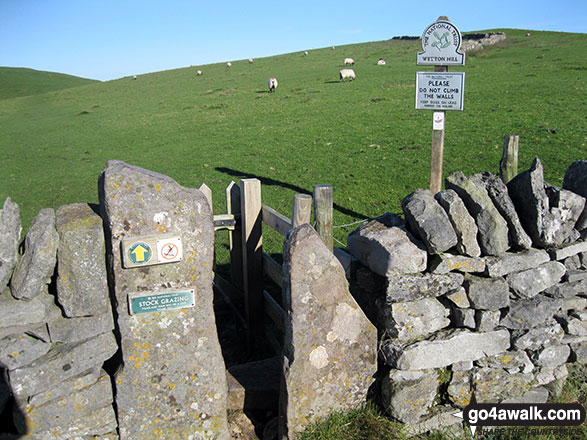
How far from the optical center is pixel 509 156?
874 cm

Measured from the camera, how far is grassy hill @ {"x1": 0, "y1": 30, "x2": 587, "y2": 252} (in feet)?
40.2

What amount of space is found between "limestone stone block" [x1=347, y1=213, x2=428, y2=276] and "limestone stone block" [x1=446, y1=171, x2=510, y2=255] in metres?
0.53

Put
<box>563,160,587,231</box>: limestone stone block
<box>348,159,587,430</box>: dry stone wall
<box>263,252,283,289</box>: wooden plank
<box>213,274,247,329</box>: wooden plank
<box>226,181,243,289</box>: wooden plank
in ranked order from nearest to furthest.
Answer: <box>348,159,587,430</box>: dry stone wall
<box>563,160,587,231</box>: limestone stone block
<box>263,252,283,289</box>: wooden plank
<box>226,181,243,289</box>: wooden plank
<box>213,274,247,329</box>: wooden plank

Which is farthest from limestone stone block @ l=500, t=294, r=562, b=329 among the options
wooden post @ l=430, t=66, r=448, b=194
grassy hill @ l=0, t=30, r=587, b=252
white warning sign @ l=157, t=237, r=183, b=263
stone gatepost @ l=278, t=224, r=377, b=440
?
grassy hill @ l=0, t=30, r=587, b=252

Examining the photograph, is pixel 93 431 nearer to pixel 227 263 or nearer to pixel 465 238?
pixel 465 238

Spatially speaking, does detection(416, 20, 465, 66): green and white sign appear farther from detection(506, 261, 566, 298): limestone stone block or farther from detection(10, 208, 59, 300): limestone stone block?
detection(10, 208, 59, 300): limestone stone block

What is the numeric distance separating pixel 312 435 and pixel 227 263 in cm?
427

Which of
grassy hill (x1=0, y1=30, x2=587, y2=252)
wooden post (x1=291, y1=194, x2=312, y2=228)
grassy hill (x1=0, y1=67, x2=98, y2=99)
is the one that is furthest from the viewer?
grassy hill (x1=0, y1=67, x2=98, y2=99)

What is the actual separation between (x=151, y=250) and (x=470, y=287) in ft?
8.75

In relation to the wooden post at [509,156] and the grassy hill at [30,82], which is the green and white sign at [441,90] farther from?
the grassy hill at [30,82]

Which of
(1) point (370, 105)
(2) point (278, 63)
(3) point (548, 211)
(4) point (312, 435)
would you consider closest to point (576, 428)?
(3) point (548, 211)

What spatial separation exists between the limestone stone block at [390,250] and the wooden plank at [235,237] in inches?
67.1

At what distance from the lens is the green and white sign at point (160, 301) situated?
3592mm

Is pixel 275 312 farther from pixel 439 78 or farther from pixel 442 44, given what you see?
pixel 442 44
